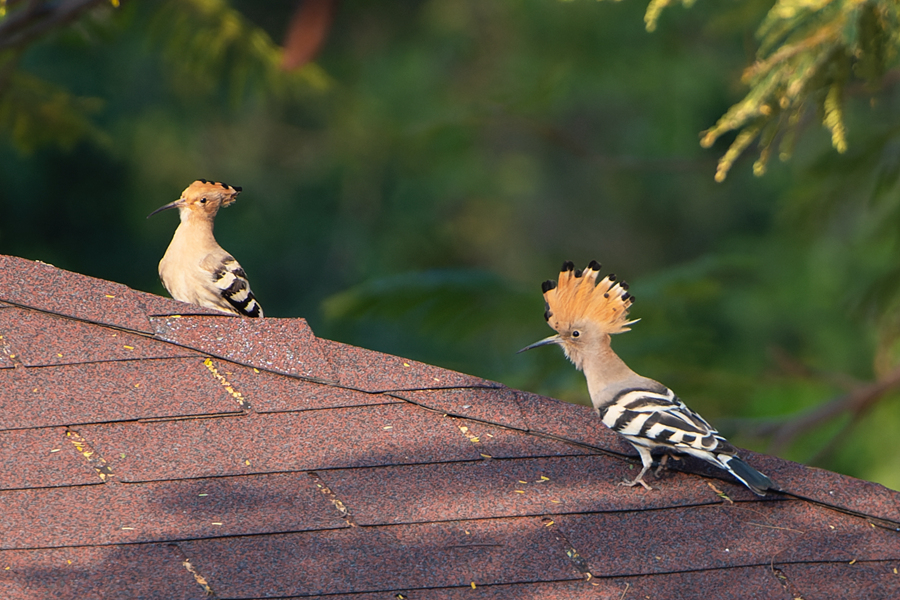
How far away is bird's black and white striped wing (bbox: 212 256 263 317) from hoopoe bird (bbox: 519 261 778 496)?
1298 millimetres

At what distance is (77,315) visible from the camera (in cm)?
282

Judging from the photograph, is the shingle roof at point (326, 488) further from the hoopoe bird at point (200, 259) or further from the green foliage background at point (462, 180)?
the green foliage background at point (462, 180)

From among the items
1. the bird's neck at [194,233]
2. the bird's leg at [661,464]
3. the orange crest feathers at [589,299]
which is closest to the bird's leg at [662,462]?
the bird's leg at [661,464]

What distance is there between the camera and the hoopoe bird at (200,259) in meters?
3.48

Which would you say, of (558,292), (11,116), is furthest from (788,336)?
(558,292)

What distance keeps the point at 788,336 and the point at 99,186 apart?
1146 cm

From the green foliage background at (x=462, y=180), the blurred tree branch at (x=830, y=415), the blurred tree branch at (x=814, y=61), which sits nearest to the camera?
the blurred tree branch at (x=814, y=61)

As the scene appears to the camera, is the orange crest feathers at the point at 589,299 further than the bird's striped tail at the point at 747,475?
Yes

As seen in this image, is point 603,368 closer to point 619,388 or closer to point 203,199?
point 619,388

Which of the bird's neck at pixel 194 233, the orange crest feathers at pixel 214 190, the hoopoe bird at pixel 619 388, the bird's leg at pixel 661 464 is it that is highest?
the orange crest feathers at pixel 214 190

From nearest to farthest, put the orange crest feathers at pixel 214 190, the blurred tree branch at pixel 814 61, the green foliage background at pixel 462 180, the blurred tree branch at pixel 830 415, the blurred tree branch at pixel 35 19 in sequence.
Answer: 1. the orange crest feathers at pixel 214 190
2. the blurred tree branch at pixel 814 61
3. the blurred tree branch at pixel 35 19
4. the blurred tree branch at pixel 830 415
5. the green foliage background at pixel 462 180

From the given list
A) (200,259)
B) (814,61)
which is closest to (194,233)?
(200,259)

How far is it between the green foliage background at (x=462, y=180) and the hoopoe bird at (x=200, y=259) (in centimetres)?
566

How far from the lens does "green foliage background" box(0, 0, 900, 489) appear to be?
42.4 ft
